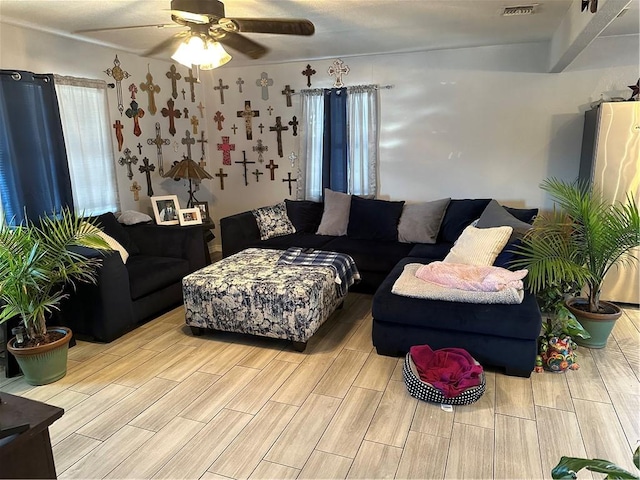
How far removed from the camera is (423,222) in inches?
168

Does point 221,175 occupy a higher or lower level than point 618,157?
lower

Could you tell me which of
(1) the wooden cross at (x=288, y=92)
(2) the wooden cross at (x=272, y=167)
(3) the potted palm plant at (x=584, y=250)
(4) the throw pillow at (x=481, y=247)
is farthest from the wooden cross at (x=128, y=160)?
(3) the potted palm plant at (x=584, y=250)

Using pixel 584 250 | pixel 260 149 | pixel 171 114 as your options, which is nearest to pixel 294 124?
pixel 260 149

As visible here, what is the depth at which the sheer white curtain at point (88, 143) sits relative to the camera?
150 inches

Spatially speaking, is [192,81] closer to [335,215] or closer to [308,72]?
[308,72]

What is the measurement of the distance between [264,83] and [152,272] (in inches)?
104

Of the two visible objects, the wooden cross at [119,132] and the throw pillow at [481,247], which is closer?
the throw pillow at [481,247]

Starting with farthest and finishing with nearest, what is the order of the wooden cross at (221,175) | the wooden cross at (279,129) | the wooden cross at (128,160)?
the wooden cross at (221,175), the wooden cross at (279,129), the wooden cross at (128,160)

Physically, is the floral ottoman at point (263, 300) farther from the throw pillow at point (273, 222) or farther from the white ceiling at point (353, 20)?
the white ceiling at point (353, 20)

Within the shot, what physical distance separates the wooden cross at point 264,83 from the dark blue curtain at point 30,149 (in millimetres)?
2185

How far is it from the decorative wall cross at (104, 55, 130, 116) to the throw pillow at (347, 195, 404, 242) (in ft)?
8.17

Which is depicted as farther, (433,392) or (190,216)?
(190,216)

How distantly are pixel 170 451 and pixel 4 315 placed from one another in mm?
1304

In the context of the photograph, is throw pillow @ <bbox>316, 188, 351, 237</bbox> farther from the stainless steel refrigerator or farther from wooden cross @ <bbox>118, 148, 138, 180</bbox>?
the stainless steel refrigerator
